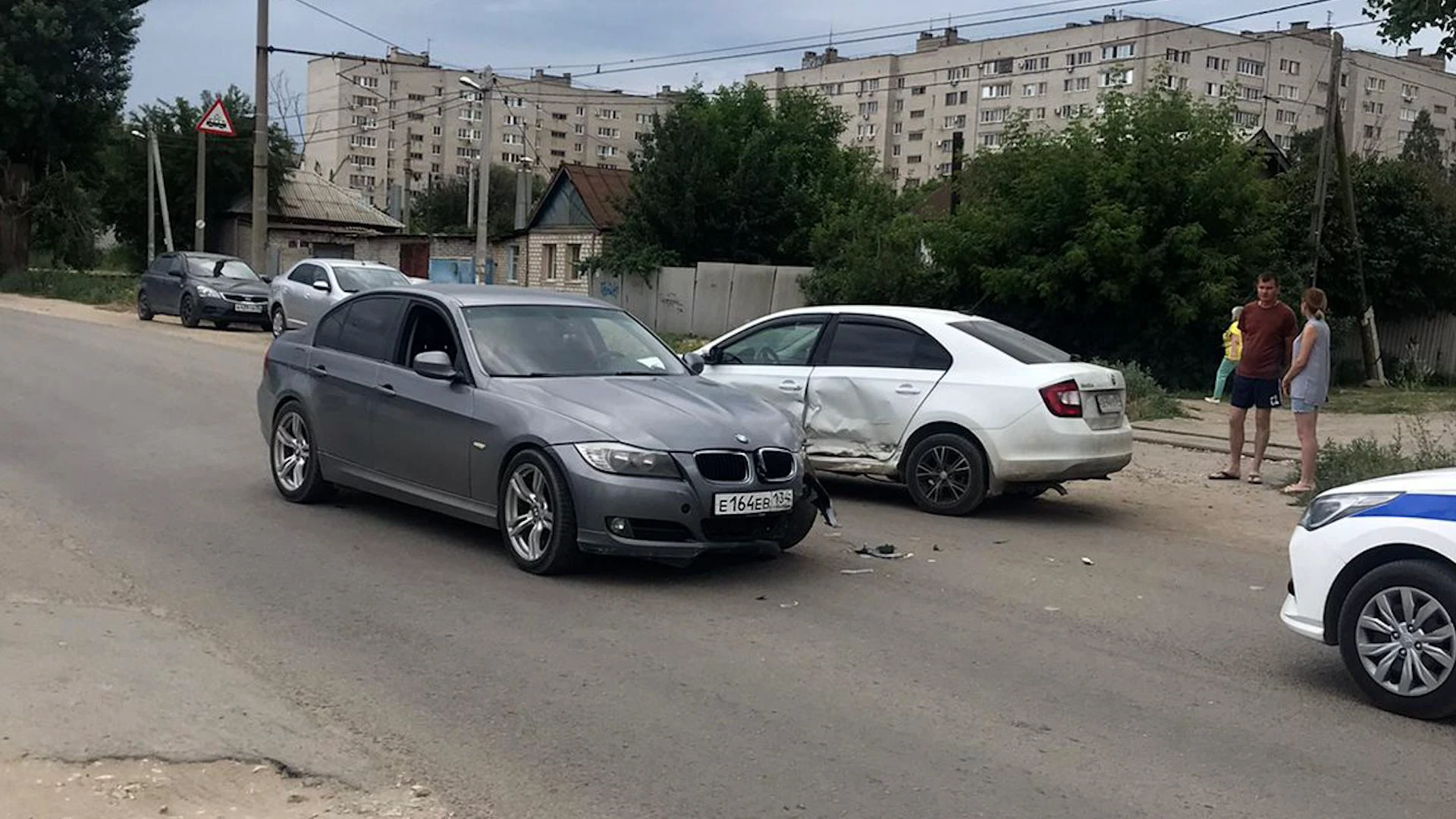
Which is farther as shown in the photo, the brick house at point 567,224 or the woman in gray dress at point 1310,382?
the brick house at point 567,224

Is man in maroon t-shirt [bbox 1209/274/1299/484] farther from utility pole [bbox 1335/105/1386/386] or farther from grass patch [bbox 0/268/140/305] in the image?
grass patch [bbox 0/268/140/305]

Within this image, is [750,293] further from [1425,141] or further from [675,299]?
[1425,141]

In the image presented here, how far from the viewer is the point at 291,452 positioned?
9484 millimetres

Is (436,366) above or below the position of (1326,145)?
below

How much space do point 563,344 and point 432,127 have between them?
113m

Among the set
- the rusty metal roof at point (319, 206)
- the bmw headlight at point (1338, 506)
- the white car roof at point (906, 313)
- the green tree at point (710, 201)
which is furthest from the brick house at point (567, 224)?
the bmw headlight at point (1338, 506)

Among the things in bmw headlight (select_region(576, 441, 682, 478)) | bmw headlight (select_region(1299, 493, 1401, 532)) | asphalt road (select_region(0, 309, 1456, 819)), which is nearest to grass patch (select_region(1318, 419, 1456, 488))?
asphalt road (select_region(0, 309, 1456, 819))

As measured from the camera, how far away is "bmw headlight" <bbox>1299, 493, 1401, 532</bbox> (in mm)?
5902

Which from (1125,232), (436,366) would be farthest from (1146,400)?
(436,366)

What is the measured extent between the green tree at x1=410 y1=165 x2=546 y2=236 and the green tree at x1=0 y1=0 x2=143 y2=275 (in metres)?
34.0

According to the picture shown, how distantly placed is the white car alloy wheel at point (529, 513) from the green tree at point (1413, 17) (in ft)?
42.0

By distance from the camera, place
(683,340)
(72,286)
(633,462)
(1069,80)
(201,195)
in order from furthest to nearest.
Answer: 1. (1069,80)
2. (201,195)
3. (72,286)
4. (683,340)
5. (633,462)

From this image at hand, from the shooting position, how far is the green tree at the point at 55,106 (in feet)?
144

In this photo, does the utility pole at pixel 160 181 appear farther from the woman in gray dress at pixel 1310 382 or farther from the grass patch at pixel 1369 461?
the grass patch at pixel 1369 461
